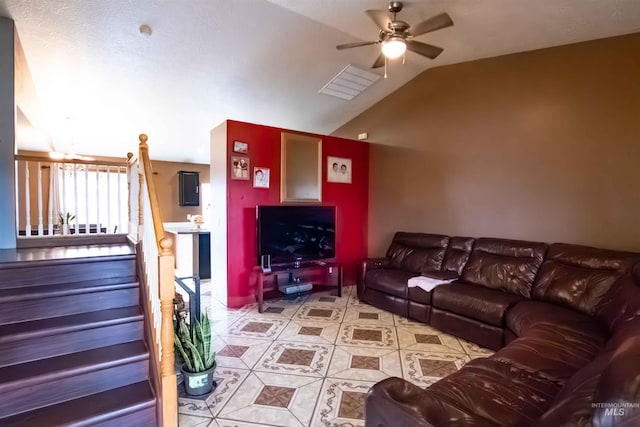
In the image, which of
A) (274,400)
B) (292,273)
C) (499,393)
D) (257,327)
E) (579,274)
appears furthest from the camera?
(292,273)

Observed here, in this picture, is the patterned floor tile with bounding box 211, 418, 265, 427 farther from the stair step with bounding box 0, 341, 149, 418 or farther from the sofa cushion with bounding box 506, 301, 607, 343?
the sofa cushion with bounding box 506, 301, 607, 343

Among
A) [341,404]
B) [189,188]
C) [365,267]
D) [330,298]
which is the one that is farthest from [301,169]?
[189,188]

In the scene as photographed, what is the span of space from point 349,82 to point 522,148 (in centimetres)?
240

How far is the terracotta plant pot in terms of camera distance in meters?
2.12

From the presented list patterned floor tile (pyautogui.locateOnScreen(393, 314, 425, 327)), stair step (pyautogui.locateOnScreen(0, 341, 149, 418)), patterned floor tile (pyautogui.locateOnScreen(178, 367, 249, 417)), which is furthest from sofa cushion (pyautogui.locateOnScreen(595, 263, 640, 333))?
stair step (pyautogui.locateOnScreen(0, 341, 149, 418))

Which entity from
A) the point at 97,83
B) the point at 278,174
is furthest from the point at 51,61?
the point at 278,174

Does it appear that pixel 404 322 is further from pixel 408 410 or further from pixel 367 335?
pixel 408 410

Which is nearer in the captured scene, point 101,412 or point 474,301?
point 101,412

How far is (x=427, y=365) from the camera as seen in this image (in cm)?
259

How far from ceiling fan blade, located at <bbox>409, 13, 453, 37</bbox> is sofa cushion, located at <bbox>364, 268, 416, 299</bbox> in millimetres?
2543

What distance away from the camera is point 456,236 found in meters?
4.13

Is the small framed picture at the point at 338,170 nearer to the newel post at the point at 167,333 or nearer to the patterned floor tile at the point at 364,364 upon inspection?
the patterned floor tile at the point at 364,364

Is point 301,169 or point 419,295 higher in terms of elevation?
point 301,169

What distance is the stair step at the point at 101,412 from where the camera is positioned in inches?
64.4
